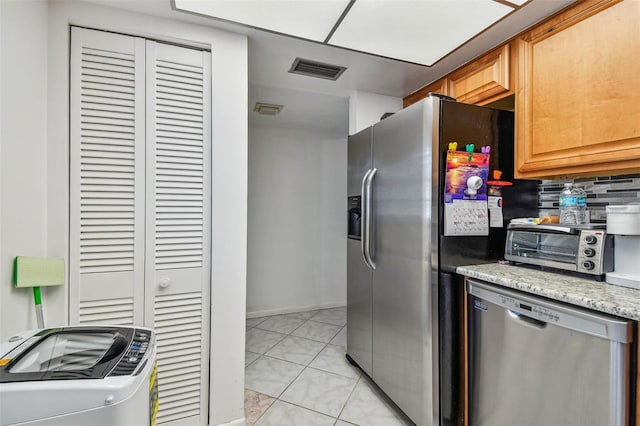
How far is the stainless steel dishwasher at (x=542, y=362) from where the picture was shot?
977 millimetres

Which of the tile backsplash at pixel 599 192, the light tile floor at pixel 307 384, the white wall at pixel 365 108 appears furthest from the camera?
the white wall at pixel 365 108

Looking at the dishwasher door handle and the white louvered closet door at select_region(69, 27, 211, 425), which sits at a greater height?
the white louvered closet door at select_region(69, 27, 211, 425)

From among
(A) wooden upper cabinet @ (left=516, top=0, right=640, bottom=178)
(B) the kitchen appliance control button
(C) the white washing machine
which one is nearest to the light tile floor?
(C) the white washing machine

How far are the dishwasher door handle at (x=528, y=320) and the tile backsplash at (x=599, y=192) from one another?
0.86 meters

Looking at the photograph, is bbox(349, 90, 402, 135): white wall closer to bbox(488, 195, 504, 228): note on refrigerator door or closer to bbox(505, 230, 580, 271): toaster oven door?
bbox(488, 195, 504, 228): note on refrigerator door

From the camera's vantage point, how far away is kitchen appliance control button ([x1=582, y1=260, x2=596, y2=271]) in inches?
51.2

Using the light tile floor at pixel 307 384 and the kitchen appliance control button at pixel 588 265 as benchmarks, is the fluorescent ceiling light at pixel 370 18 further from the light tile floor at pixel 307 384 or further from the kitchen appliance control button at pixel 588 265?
the light tile floor at pixel 307 384

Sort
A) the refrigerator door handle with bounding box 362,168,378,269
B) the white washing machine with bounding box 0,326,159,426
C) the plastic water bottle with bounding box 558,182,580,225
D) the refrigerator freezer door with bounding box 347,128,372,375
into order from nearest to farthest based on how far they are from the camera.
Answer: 1. the white washing machine with bounding box 0,326,159,426
2. the plastic water bottle with bounding box 558,182,580,225
3. the refrigerator door handle with bounding box 362,168,378,269
4. the refrigerator freezer door with bounding box 347,128,372,375

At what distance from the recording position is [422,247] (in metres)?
1.59

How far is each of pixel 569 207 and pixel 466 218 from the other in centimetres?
61

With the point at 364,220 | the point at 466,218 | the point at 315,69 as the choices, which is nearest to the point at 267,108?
the point at 315,69

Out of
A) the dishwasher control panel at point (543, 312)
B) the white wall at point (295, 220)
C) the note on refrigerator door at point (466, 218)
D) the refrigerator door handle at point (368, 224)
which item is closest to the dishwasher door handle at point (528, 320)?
the dishwasher control panel at point (543, 312)

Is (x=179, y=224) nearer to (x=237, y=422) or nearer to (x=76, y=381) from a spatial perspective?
(x=76, y=381)

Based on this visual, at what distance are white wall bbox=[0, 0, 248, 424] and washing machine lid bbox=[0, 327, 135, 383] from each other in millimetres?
353
